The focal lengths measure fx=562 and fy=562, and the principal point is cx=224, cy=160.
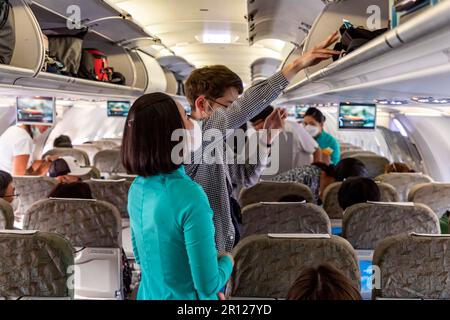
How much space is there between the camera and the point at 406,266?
2779mm

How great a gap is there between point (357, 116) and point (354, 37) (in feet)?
22.3

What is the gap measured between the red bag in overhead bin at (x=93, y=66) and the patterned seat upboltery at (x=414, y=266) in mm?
5051

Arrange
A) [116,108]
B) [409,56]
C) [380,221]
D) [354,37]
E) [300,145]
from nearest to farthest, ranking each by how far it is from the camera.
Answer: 1. [409,56]
2. [354,37]
3. [380,221]
4. [300,145]
5. [116,108]

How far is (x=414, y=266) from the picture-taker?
2.78 meters

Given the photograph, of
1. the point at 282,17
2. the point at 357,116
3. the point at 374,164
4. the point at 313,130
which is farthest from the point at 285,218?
the point at 357,116

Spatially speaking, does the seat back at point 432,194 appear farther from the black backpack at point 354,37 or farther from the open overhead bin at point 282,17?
the black backpack at point 354,37

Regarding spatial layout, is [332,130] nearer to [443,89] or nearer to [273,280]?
[443,89]

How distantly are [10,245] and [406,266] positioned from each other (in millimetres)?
2013

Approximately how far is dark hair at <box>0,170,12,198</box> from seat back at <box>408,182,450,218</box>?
12.1 ft

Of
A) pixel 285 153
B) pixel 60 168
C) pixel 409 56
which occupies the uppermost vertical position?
pixel 409 56

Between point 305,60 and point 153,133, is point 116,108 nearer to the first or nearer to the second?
point 305,60

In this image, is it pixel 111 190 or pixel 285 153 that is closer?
pixel 111 190

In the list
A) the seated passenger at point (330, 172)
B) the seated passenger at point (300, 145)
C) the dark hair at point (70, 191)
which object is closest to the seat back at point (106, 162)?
the seated passenger at point (300, 145)

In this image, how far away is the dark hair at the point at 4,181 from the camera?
500cm
